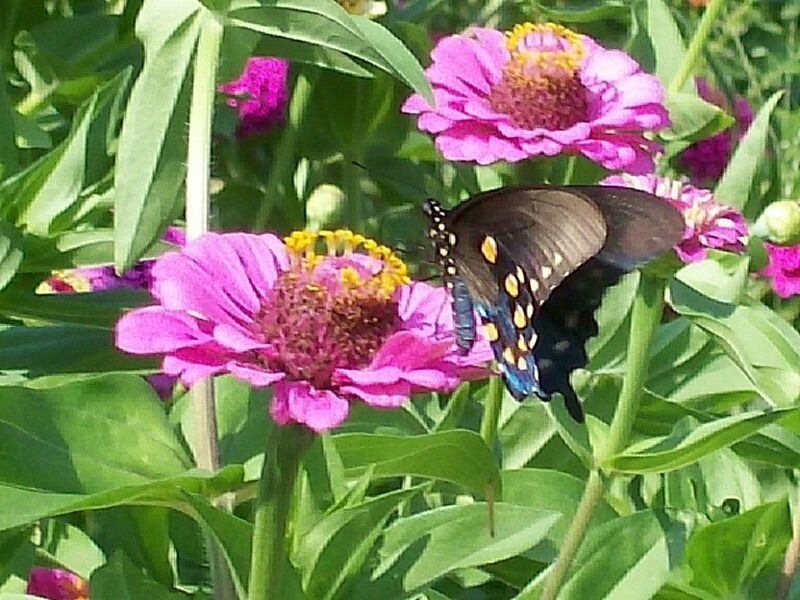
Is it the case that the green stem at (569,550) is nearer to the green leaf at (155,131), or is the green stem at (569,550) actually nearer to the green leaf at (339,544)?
the green leaf at (339,544)

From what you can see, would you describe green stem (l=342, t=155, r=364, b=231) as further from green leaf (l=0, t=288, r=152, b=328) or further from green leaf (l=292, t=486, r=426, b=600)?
green leaf (l=292, t=486, r=426, b=600)

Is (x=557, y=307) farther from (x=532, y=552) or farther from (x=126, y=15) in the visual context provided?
(x=126, y=15)

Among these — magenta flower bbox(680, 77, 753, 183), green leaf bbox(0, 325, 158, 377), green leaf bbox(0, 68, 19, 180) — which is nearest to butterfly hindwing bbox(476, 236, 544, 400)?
green leaf bbox(0, 325, 158, 377)

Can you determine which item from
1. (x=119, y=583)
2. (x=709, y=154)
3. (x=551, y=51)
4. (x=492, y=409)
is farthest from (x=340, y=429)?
(x=709, y=154)

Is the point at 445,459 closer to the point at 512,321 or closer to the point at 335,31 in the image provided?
the point at 512,321

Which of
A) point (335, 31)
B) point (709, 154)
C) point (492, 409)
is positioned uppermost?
point (335, 31)
